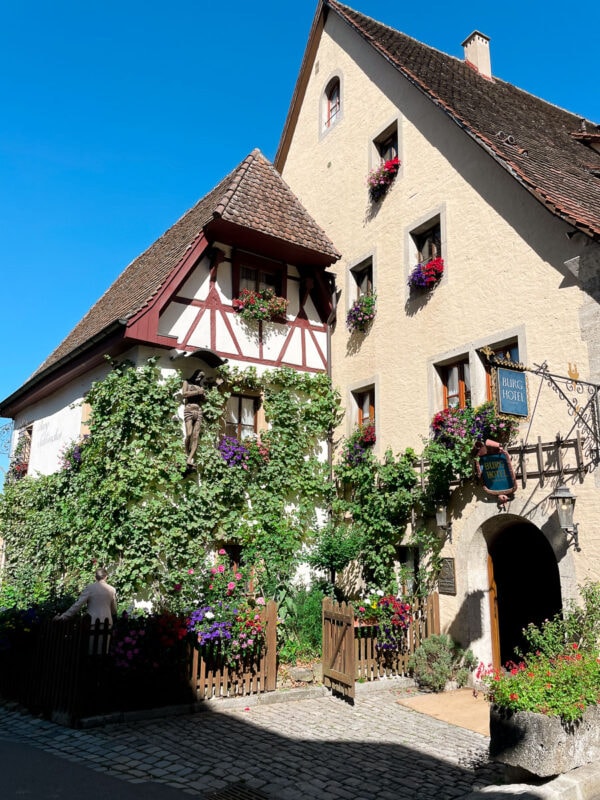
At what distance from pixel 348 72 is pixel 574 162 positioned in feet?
18.3

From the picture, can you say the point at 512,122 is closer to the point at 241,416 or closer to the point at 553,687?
the point at 241,416

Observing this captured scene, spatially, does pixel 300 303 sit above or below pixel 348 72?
below

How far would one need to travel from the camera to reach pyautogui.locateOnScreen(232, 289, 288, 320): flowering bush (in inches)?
456

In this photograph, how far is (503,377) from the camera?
305 inches

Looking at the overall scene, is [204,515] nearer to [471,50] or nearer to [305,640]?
[305,640]

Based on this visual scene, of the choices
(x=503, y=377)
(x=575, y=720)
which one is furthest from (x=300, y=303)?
(x=575, y=720)

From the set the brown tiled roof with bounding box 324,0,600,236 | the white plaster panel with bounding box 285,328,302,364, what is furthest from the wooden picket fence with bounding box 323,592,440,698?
the brown tiled roof with bounding box 324,0,600,236

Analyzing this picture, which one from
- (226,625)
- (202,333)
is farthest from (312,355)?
(226,625)

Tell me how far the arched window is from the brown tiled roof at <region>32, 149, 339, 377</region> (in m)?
1.84

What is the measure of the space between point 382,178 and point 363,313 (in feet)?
8.33

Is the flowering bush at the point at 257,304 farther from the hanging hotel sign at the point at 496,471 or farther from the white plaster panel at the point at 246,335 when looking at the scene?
the hanging hotel sign at the point at 496,471

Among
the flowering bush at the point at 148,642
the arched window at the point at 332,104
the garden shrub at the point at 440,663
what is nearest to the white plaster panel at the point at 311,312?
the arched window at the point at 332,104

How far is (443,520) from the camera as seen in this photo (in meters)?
9.44

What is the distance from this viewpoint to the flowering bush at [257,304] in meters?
11.6
